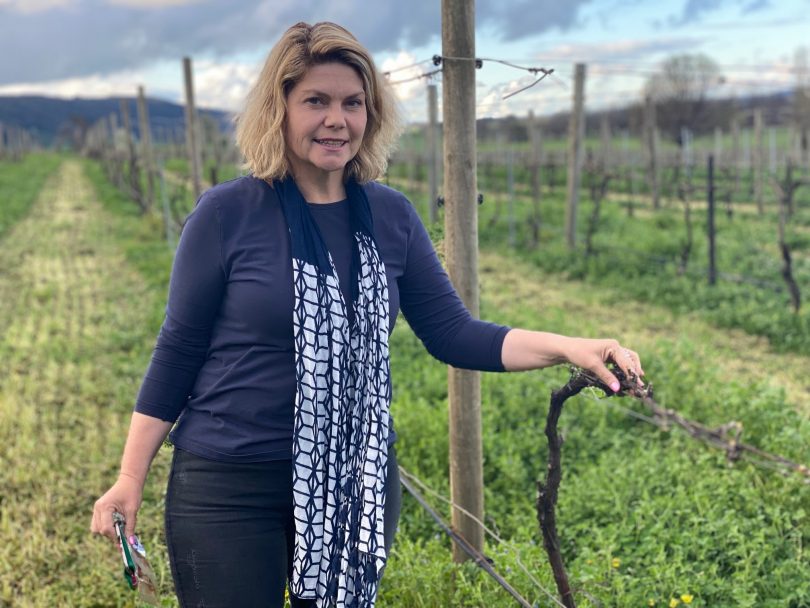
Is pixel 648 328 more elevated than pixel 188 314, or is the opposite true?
pixel 188 314

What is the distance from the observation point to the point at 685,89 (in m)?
57.4

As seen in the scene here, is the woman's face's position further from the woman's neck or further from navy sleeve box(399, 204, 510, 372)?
navy sleeve box(399, 204, 510, 372)

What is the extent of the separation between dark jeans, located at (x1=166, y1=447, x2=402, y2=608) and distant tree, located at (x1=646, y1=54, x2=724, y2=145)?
46.6 m

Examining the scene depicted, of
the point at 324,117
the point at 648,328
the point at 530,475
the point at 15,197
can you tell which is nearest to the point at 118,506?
the point at 324,117

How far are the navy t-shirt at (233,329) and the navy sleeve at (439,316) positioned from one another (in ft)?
→ 0.80

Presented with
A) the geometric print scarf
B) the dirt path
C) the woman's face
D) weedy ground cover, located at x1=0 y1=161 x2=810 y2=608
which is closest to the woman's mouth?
the woman's face

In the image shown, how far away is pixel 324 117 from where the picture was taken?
1.70 m

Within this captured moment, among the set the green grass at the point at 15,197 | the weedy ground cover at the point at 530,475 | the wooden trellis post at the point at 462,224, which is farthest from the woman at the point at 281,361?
the green grass at the point at 15,197

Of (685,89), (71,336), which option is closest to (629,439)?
(71,336)

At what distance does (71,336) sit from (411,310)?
666cm

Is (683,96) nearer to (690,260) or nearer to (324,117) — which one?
(690,260)

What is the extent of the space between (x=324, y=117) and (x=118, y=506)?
956mm

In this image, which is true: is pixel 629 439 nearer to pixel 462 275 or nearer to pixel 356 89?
pixel 462 275

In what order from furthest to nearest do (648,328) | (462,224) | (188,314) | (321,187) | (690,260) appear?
1. (690,260)
2. (648,328)
3. (462,224)
4. (321,187)
5. (188,314)
